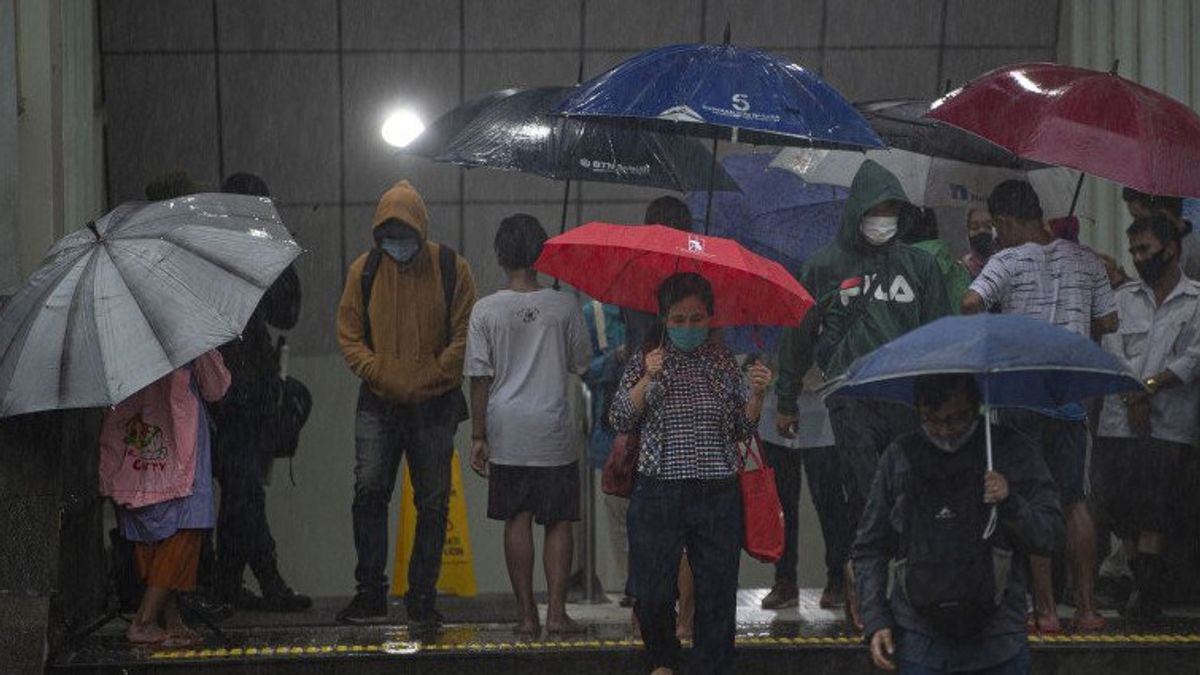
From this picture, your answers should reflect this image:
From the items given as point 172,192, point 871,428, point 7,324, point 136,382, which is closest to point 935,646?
point 871,428

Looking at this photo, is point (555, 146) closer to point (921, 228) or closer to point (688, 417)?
point (921, 228)

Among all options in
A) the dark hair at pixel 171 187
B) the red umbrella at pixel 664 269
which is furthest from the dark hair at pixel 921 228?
the dark hair at pixel 171 187

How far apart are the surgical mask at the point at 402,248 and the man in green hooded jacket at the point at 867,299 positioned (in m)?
1.89

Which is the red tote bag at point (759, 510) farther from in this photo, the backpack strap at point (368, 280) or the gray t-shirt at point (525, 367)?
the backpack strap at point (368, 280)

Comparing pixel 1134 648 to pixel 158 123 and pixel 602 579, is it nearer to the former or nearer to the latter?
pixel 602 579

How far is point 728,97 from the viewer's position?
1017 cm

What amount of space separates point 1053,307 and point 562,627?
9.02 ft

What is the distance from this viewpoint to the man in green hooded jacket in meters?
10.8

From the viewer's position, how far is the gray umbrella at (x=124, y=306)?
9.81 meters

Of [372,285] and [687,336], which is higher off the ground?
[372,285]

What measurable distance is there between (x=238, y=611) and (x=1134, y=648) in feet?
14.7

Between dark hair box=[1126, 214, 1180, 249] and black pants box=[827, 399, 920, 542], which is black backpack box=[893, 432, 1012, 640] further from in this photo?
dark hair box=[1126, 214, 1180, 249]

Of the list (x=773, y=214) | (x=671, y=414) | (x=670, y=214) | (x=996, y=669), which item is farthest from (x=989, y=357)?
(x=773, y=214)

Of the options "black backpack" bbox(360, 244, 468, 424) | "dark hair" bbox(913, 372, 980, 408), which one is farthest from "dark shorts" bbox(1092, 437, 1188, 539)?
"dark hair" bbox(913, 372, 980, 408)
